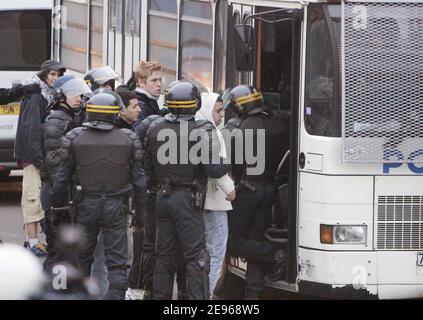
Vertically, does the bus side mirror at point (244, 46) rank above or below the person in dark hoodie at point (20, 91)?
above

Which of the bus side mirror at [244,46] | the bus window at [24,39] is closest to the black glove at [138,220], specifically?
the bus side mirror at [244,46]

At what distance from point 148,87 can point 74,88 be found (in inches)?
27.8

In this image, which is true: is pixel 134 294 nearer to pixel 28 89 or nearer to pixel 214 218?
pixel 214 218

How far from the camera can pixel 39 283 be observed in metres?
6.41

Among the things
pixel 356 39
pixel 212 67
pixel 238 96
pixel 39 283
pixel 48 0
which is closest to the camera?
pixel 39 283

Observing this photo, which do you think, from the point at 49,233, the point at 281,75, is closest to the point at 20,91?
the point at 49,233

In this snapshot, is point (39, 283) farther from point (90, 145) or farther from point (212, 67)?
point (212, 67)

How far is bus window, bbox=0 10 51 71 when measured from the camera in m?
18.5

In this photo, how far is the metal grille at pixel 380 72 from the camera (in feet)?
32.0

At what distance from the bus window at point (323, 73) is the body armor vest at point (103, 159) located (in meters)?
1.44

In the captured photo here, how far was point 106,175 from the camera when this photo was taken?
984 centimetres

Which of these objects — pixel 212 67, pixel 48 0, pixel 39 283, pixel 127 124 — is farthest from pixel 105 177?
pixel 48 0

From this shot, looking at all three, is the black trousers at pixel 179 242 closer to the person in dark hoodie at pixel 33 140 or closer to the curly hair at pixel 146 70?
the curly hair at pixel 146 70

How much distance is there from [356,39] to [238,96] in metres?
1.18
